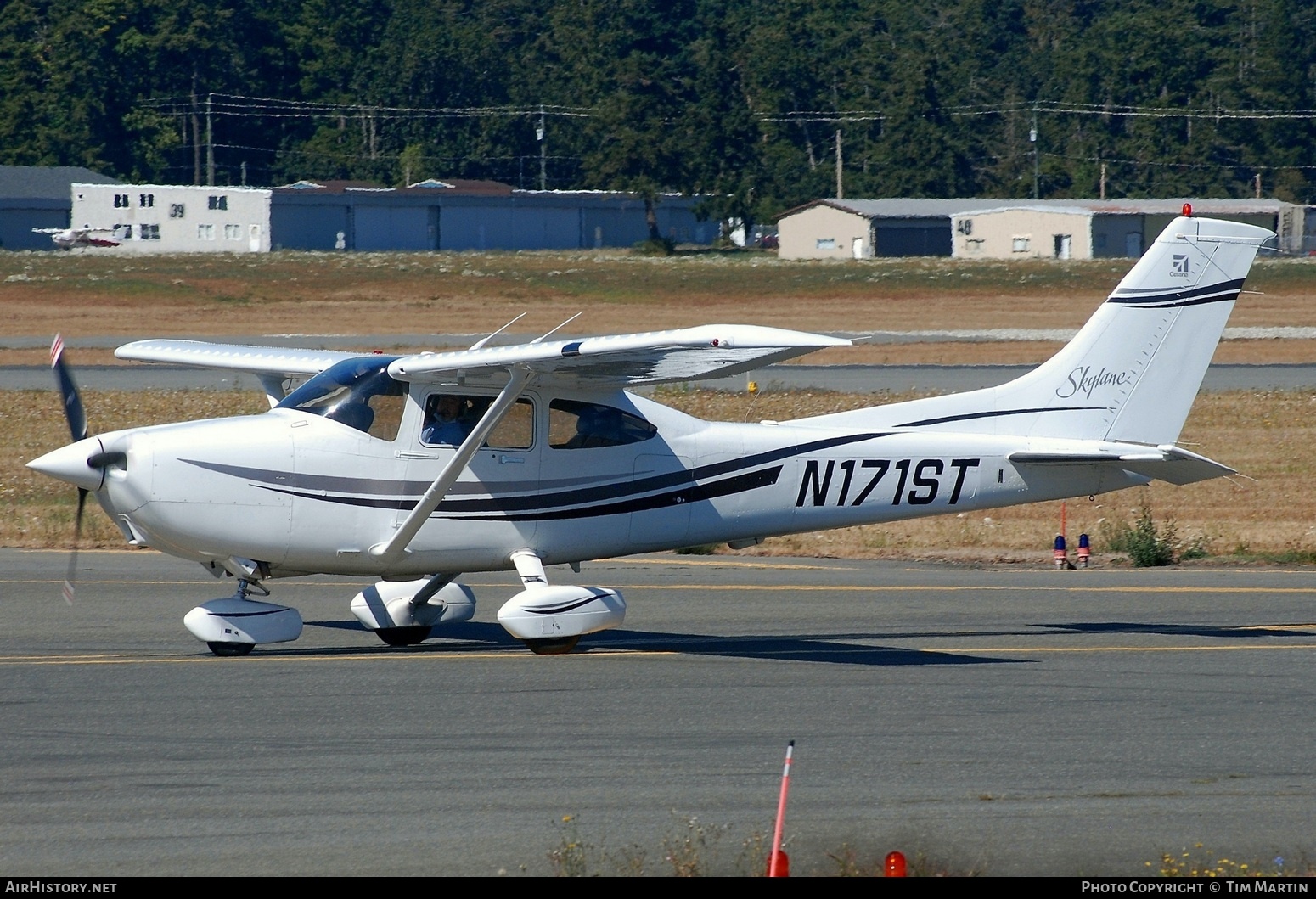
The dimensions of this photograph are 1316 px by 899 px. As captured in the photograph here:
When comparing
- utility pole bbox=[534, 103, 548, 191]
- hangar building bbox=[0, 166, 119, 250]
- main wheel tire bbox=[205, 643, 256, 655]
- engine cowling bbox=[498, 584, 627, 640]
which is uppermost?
utility pole bbox=[534, 103, 548, 191]

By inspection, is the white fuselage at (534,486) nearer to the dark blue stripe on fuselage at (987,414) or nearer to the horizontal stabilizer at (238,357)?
the dark blue stripe on fuselage at (987,414)

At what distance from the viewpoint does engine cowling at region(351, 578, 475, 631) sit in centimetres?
1229

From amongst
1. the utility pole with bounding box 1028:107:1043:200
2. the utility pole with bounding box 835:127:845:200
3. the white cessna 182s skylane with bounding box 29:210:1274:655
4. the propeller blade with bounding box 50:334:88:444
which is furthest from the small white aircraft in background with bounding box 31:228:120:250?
the propeller blade with bounding box 50:334:88:444

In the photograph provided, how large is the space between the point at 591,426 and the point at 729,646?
1.87 metres

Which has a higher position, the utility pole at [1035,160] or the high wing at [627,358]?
the utility pole at [1035,160]

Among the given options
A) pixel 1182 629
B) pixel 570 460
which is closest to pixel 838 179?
pixel 1182 629

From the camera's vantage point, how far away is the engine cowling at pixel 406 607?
12.3 meters

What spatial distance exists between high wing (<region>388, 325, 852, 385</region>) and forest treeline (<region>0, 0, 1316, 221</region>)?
86.6m

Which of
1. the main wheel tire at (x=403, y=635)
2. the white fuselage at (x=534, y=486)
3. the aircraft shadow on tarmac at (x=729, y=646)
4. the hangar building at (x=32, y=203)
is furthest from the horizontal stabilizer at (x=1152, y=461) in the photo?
the hangar building at (x=32, y=203)

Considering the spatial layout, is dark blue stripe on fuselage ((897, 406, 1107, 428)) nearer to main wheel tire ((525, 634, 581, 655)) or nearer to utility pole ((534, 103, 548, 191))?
main wheel tire ((525, 634, 581, 655))

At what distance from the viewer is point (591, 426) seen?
39.6 ft

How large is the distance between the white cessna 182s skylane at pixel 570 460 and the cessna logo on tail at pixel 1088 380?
20mm

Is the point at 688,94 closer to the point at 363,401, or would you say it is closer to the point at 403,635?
the point at 403,635

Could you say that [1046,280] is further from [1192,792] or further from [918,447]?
[1192,792]
